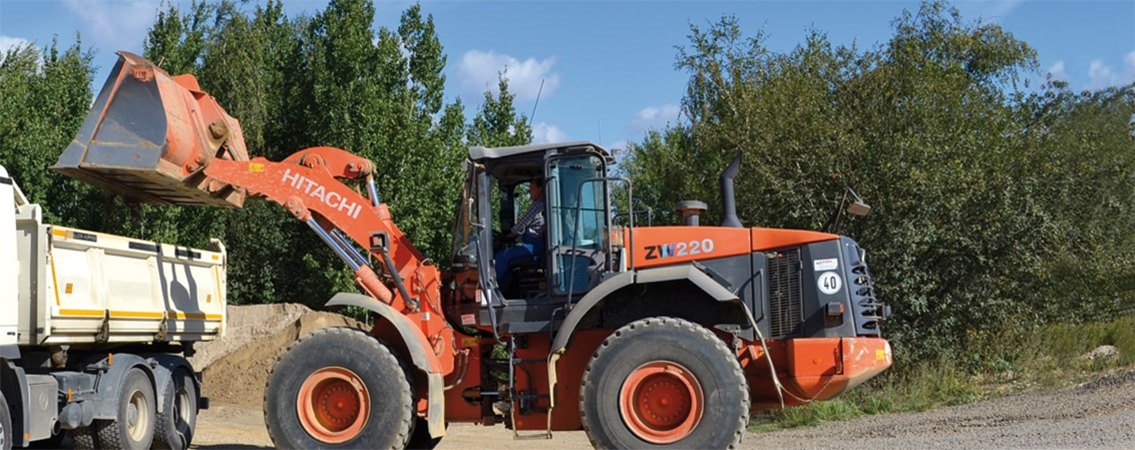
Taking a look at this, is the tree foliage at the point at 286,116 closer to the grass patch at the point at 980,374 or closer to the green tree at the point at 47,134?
the green tree at the point at 47,134

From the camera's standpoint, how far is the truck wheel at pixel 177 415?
12.7 metres

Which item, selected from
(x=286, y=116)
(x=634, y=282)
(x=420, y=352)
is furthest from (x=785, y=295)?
(x=286, y=116)

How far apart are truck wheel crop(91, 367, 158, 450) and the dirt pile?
8105 millimetres

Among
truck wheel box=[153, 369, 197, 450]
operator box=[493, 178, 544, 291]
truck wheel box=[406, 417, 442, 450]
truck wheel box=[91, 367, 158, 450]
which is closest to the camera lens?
operator box=[493, 178, 544, 291]

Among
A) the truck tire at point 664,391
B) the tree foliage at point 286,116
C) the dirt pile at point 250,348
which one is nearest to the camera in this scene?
the truck tire at point 664,391

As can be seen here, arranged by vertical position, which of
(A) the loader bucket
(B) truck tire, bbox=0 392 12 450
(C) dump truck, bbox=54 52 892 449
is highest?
(A) the loader bucket

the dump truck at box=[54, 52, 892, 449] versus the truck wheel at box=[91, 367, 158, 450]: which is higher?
the dump truck at box=[54, 52, 892, 449]

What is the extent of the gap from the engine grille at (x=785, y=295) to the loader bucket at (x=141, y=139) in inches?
206

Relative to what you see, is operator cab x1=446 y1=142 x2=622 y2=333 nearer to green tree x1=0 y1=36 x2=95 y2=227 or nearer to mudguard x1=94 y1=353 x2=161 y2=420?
mudguard x1=94 y1=353 x2=161 y2=420

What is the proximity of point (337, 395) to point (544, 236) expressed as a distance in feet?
7.58

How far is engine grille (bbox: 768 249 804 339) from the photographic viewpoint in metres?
9.96

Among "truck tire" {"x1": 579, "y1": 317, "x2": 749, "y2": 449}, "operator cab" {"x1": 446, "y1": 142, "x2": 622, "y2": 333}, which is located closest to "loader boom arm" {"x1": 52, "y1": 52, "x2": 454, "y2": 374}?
"operator cab" {"x1": 446, "y1": 142, "x2": 622, "y2": 333}

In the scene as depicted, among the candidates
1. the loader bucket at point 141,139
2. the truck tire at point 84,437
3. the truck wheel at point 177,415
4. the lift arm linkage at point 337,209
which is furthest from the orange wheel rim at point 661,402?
the truck wheel at point 177,415

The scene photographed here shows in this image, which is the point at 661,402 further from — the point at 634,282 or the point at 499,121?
the point at 499,121
